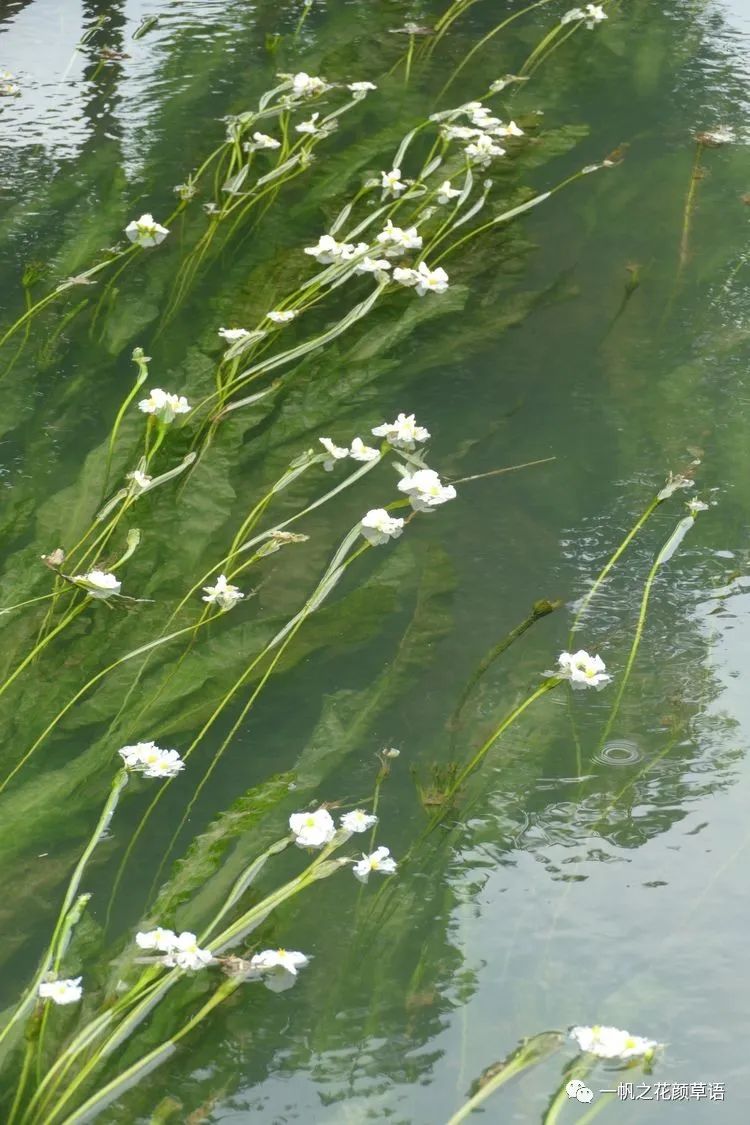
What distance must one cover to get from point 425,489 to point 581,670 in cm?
31

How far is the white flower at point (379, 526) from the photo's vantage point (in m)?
1.61

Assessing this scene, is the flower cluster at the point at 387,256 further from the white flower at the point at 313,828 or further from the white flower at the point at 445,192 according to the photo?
the white flower at the point at 313,828

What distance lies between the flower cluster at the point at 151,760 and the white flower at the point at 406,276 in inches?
41.8

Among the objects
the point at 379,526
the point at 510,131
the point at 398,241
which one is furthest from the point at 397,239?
the point at 379,526

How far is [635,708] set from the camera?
1.53 m

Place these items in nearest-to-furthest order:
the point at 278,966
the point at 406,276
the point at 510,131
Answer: the point at 278,966 → the point at 406,276 → the point at 510,131

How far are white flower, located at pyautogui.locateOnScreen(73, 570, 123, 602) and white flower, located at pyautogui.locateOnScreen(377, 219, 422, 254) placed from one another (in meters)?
0.90

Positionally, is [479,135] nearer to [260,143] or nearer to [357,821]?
[260,143]

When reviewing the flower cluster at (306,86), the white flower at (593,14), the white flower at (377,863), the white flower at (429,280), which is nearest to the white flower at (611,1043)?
the white flower at (377,863)

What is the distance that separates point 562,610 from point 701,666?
7.3 inches

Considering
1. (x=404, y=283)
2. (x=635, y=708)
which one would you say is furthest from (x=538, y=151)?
(x=635, y=708)

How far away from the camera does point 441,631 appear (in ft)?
5.37

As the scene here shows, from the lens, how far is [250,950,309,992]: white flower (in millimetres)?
1188

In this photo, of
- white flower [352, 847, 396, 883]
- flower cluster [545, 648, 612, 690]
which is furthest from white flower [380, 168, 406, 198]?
white flower [352, 847, 396, 883]
